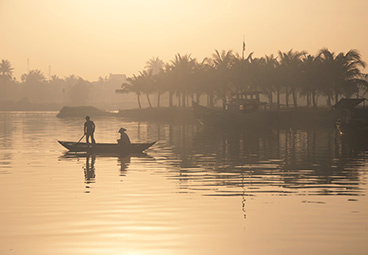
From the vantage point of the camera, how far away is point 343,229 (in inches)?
456

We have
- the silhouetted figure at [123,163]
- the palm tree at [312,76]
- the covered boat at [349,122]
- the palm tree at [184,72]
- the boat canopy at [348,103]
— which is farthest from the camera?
the palm tree at [184,72]

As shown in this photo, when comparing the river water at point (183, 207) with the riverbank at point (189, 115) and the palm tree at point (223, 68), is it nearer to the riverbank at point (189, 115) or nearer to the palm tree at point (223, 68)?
the riverbank at point (189, 115)

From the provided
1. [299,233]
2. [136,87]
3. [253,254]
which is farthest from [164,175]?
[136,87]

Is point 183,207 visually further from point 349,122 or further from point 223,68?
point 223,68

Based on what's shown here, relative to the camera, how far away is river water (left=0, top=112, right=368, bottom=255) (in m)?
10.3

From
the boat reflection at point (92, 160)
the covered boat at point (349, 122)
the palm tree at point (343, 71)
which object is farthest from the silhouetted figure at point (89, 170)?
the palm tree at point (343, 71)

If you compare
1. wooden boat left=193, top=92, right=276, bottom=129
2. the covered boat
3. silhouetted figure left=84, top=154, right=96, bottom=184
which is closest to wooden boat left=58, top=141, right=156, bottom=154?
silhouetted figure left=84, top=154, right=96, bottom=184

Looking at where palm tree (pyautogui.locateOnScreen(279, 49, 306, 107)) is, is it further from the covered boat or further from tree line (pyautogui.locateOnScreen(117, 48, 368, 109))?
the covered boat

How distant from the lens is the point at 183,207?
14.2 m

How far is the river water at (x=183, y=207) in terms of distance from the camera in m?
10.3

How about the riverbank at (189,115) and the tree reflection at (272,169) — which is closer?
the tree reflection at (272,169)

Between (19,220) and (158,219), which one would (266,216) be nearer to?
(158,219)

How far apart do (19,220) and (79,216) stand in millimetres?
1349

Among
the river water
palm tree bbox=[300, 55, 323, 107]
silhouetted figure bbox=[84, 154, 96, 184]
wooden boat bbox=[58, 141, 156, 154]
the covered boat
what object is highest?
palm tree bbox=[300, 55, 323, 107]
